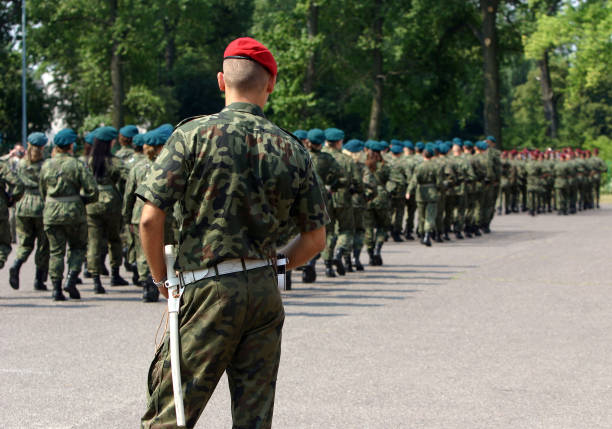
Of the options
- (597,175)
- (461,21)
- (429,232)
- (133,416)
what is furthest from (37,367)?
(461,21)

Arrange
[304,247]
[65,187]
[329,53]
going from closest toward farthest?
1. [304,247]
2. [65,187]
3. [329,53]

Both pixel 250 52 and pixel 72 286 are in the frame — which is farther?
pixel 72 286

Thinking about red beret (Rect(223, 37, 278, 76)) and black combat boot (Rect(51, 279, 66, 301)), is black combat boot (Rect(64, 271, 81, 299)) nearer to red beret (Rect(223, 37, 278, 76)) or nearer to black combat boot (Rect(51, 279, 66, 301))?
black combat boot (Rect(51, 279, 66, 301))

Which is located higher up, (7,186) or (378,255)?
(7,186)

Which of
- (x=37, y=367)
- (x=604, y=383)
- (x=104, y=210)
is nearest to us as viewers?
(x=604, y=383)

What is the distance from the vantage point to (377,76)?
42844 mm

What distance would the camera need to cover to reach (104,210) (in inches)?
496

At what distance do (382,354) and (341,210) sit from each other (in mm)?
6004

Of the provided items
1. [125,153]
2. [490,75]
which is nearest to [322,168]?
[125,153]

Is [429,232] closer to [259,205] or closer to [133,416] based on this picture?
[133,416]

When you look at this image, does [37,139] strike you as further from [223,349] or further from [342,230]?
[223,349]

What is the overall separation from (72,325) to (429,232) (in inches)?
416

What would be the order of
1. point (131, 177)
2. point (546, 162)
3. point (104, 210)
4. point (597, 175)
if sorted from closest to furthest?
point (131, 177) < point (104, 210) < point (546, 162) < point (597, 175)

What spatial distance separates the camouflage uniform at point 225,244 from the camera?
12.4 ft
